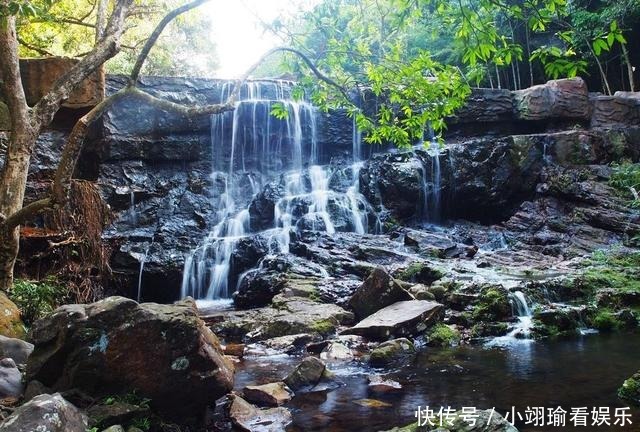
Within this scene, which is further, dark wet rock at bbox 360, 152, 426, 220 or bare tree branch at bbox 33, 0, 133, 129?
dark wet rock at bbox 360, 152, 426, 220

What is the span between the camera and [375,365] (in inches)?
251

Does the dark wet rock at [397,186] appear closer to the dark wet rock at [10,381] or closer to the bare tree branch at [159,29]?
the bare tree branch at [159,29]

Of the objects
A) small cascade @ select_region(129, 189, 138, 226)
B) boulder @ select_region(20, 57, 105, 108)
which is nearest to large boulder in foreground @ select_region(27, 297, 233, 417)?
boulder @ select_region(20, 57, 105, 108)

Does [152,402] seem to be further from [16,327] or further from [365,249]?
[365,249]

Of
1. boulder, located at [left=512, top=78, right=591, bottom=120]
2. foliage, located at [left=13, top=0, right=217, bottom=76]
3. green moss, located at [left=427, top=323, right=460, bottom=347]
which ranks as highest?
foliage, located at [left=13, top=0, right=217, bottom=76]

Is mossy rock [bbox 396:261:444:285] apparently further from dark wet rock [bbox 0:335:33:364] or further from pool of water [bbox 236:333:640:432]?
dark wet rock [bbox 0:335:33:364]

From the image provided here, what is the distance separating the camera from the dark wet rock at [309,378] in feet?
17.7

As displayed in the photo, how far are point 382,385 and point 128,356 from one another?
2.84m

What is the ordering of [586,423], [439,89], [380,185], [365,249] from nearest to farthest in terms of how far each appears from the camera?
[586,423], [439,89], [365,249], [380,185]

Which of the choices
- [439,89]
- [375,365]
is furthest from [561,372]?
[439,89]

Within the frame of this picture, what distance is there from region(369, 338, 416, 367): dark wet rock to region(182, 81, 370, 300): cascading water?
21.9 ft

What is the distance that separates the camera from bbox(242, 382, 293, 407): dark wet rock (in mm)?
4910

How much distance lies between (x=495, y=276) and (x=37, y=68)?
1153 cm

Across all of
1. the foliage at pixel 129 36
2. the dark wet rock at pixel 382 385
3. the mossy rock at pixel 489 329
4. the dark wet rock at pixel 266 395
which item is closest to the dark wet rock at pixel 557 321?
the mossy rock at pixel 489 329
